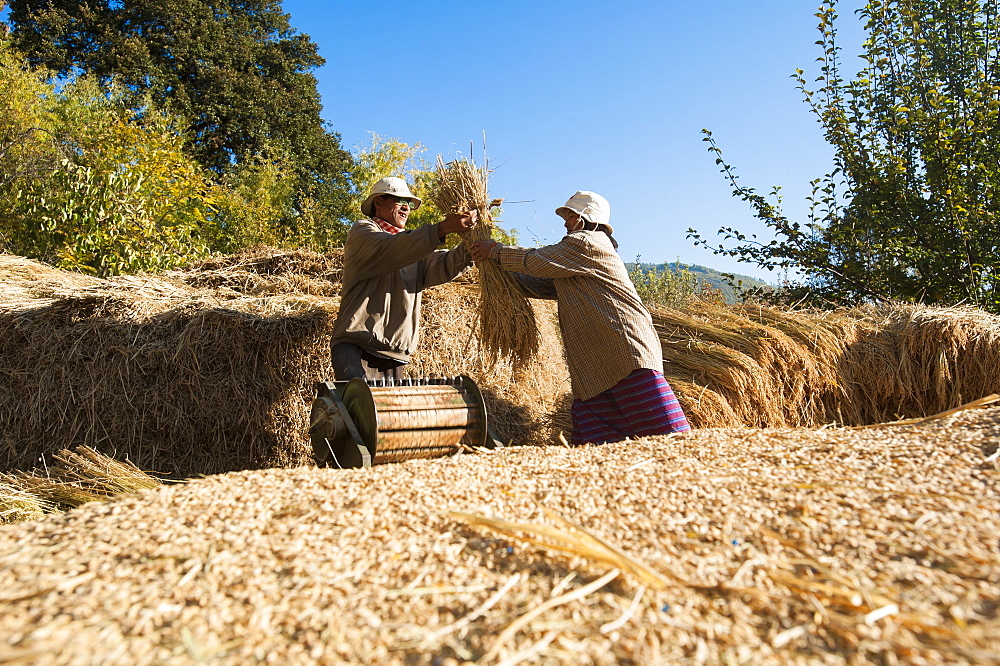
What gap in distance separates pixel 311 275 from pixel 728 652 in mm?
5298

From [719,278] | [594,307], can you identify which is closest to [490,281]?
[594,307]

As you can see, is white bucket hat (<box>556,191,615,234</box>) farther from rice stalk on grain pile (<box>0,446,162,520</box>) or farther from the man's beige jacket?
rice stalk on grain pile (<box>0,446,162,520</box>)

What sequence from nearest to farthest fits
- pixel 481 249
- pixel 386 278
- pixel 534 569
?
1. pixel 534 569
2. pixel 481 249
3. pixel 386 278

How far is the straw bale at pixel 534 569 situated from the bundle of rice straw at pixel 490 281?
1.71 m

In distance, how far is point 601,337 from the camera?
3.41 m

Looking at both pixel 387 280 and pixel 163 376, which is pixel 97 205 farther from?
pixel 387 280

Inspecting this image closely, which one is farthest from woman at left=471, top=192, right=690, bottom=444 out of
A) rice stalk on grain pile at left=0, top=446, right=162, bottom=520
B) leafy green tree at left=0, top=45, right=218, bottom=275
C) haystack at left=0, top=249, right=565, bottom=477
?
leafy green tree at left=0, top=45, right=218, bottom=275

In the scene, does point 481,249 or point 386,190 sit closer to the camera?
point 481,249

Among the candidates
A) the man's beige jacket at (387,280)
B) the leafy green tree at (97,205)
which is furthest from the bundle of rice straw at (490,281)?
the leafy green tree at (97,205)

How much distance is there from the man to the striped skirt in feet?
3.60

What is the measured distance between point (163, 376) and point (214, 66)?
17.6 m

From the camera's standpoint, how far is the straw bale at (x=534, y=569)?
3.66 ft

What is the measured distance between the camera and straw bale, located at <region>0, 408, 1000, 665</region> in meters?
1.12

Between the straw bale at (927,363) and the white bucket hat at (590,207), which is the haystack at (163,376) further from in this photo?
the straw bale at (927,363)
